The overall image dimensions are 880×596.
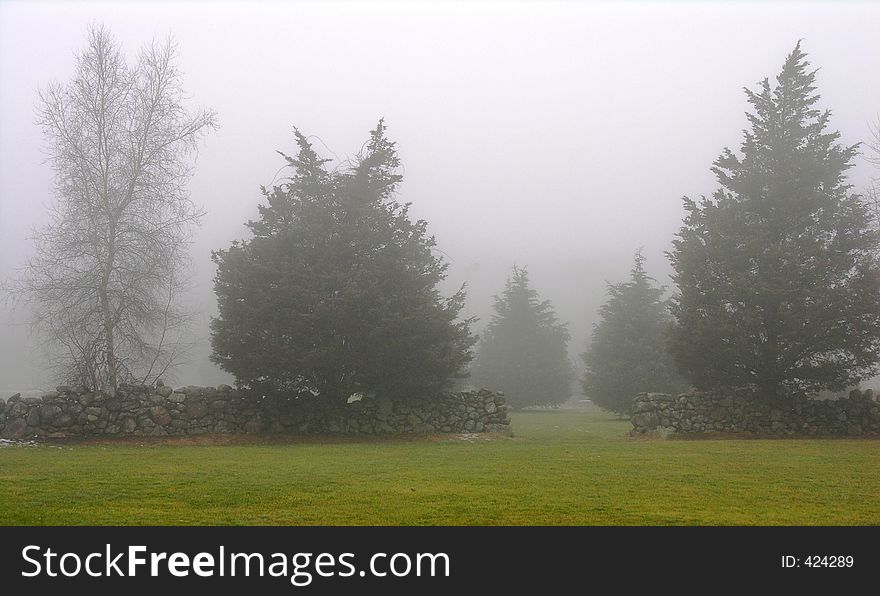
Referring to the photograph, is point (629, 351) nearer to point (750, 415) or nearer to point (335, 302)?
point (750, 415)

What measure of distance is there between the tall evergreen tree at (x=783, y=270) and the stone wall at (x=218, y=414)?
712 centimetres

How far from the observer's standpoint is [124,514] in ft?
23.3

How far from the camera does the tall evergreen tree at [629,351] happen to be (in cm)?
3291

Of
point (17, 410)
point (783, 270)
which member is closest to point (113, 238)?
point (17, 410)

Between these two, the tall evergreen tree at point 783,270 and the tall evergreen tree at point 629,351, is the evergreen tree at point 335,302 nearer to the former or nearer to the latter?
the tall evergreen tree at point 783,270

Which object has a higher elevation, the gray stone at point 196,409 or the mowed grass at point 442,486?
the gray stone at point 196,409

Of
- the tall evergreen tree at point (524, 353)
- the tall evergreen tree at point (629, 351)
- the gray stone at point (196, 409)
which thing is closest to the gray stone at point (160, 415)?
the gray stone at point (196, 409)

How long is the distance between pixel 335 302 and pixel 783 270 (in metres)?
13.4

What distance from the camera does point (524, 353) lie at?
4428cm

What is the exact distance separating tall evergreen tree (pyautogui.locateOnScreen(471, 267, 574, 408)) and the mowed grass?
27699 mm

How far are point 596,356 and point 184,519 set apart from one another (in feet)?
105

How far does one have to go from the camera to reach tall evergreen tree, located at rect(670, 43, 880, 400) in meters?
19.3

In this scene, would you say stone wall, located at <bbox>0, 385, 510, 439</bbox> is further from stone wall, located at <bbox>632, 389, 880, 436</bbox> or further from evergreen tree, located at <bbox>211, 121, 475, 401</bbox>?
stone wall, located at <bbox>632, 389, 880, 436</bbox>
